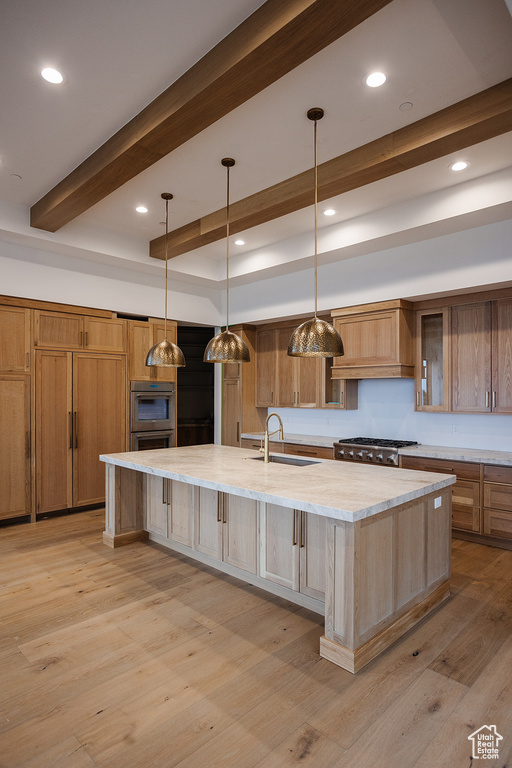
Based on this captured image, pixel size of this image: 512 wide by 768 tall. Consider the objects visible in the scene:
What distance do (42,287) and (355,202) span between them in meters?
3.38

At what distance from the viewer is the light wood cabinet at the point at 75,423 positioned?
4809mm

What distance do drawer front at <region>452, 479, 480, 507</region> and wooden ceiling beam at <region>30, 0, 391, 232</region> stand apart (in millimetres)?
3549

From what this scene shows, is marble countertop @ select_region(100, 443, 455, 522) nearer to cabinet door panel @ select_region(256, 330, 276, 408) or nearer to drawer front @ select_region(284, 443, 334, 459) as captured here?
drawer front @ select_region(284, 443, 334, 459)

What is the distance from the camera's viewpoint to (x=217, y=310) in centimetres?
669

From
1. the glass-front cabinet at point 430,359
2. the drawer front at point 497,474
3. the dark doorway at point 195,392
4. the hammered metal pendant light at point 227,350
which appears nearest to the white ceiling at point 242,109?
the glass-front cabinet at point 430,359

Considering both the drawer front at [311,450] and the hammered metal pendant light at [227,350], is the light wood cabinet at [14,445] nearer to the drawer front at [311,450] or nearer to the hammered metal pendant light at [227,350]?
the hammered metal pendant light at [227,350]

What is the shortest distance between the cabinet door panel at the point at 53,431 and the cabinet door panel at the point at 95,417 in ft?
0.26

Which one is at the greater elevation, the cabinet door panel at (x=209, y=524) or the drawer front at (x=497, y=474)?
the drawer front at (x=497, y=474)

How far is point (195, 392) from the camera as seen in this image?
295 inches

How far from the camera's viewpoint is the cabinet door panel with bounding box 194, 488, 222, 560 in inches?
129

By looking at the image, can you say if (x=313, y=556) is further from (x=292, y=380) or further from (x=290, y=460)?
(x=292, y=380)

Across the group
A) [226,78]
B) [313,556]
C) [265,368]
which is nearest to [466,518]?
[313,556]

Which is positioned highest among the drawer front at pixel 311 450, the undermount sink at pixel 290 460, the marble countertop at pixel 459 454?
the undermount sink at pixel 290 460

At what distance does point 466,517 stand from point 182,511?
8.42 ft
